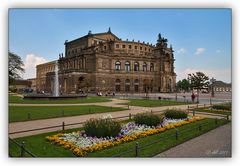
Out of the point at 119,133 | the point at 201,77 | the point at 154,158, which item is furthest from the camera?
the point at 201,77

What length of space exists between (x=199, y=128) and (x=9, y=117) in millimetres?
6454

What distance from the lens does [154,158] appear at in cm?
625

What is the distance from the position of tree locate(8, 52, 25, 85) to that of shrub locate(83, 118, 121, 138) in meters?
3.09

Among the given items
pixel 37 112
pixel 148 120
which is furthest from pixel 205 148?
pixel 37 112

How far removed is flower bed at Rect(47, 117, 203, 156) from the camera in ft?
20.8

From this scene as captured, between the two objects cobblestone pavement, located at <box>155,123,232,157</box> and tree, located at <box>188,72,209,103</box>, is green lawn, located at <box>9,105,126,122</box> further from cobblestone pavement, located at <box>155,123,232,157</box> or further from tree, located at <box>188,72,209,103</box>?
tree, located at <box>188,72,209,103</box>

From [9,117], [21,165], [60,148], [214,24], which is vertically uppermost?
[214,24]

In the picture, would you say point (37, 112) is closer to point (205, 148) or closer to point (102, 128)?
point (102, 128)

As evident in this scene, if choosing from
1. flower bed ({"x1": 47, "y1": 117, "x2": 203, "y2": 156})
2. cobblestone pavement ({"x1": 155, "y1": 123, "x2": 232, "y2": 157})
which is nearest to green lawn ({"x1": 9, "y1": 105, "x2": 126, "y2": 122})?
flower bed ({"x1": 47, "y1": 117, "x2": 203, "y2": 156})

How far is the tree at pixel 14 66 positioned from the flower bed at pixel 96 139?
258 cm

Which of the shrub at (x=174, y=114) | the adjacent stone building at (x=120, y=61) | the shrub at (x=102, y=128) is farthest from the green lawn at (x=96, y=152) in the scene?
the adjacent stone building at (x=120, y=61)
